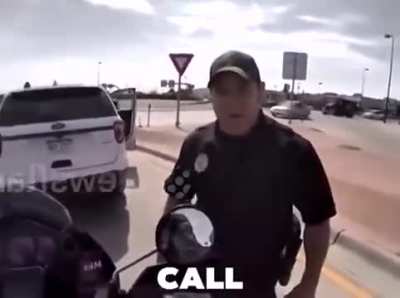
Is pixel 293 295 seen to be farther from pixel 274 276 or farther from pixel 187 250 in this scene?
pixel 187 250

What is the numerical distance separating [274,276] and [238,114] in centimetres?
65

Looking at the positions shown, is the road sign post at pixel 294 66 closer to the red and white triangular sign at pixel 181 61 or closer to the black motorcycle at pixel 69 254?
the red and white triangular sign at pixel 181 61

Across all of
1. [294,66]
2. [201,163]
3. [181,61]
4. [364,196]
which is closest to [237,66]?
[201,163]

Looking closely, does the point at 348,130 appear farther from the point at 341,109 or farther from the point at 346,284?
the point at 346,284

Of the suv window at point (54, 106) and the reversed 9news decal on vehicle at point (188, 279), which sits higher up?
the reversed 9news decal on vehicle at point (188, 279)

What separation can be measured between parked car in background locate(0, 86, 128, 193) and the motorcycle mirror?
8.13m

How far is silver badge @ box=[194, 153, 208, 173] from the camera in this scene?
3.05 metres

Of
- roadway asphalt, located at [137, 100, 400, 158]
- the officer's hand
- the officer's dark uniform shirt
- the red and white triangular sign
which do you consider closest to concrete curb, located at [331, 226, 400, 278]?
the officer's hand

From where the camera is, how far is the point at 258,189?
9.69 ft

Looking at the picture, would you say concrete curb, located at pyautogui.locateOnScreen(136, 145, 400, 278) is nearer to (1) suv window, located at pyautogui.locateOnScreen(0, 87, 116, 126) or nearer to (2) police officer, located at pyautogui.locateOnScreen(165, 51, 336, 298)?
(1) suv window, located at pyautogui.locateOnScreen(0, 87, 116, 126)

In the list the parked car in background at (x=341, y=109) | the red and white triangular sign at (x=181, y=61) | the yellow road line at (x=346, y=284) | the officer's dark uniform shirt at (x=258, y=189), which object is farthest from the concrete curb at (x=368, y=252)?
the parked car in background at (x=341, y=109)

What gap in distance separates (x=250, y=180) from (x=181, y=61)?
2156cm

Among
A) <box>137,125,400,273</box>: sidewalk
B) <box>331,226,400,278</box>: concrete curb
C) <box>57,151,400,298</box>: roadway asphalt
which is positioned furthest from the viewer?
<box>137,125,400,273</box>: sidewalk

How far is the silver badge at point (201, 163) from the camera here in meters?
3.05
